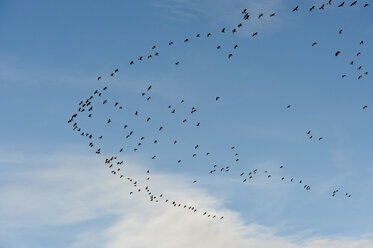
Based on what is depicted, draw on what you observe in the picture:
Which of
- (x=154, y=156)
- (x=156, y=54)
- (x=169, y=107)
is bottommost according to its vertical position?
(x=154, y=156)

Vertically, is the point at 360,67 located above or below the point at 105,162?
above

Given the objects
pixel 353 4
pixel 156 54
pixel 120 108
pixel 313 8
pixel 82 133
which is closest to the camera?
pixel 353 4

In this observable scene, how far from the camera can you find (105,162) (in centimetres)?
5991

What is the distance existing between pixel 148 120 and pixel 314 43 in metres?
22.2

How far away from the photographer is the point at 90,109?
182 ft

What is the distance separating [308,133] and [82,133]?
31266mm

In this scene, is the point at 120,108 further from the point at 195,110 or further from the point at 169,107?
the point at 195,110

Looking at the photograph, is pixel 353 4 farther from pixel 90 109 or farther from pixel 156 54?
pixel 90 109

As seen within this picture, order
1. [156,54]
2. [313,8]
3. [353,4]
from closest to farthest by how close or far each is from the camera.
A: [353,4] < [313,8] < [156,54]

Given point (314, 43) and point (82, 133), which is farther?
point (82, 133)

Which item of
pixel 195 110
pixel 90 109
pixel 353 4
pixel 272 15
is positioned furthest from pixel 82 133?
pixel 353 4

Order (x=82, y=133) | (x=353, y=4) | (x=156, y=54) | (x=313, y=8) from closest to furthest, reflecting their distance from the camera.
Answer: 1. (x=353, y=4)
2. (x=313, y=8)
3. (x=156, y=54)
4. (x=82, y=133)

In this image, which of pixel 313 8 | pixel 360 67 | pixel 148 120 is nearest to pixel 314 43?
pixel 313 8

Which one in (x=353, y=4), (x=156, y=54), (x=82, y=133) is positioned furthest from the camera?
(x=82, y=133)
